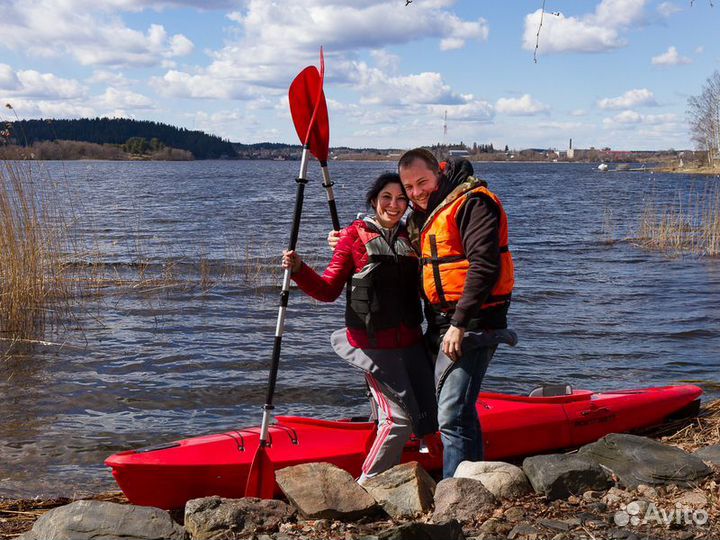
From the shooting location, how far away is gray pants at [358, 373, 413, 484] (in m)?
4.04

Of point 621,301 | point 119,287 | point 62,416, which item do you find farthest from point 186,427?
point 621,301

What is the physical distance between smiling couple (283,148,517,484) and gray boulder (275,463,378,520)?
43 cm

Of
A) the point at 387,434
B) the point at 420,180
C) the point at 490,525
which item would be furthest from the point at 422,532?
the point at 420,180

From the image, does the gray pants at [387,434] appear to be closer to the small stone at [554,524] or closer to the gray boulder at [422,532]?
the small stone at [554,524]

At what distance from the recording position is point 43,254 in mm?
9320

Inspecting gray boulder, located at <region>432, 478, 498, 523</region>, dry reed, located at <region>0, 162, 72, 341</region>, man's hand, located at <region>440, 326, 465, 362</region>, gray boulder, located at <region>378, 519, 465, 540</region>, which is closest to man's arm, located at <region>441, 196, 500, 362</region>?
man's hand, located at <region>440, 326, 465, 362</region>

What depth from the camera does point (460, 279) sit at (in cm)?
368

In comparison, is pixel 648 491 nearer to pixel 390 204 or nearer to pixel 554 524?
pixel 554 524

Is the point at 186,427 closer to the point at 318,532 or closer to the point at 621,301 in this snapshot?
the point at 318,532

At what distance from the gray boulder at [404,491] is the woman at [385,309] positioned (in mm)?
379

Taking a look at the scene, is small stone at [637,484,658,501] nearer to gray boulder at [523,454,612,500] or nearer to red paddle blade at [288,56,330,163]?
gray boulder at [523,454,612,500]

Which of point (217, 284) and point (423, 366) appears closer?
point (423, 366)

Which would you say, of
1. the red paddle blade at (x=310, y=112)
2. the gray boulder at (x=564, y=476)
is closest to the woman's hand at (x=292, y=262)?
the red paddle blade at (x=310, y=112)

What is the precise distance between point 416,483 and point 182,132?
150100mm
